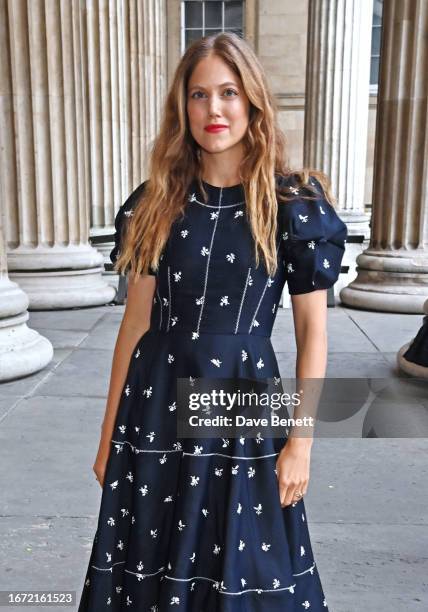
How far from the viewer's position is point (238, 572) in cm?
179

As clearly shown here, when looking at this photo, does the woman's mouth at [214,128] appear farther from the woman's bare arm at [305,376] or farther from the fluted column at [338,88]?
the fluted column at [338,88]

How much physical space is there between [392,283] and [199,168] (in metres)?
7.16

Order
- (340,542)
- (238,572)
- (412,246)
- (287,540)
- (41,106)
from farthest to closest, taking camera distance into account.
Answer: (412,246), (41,106), (340,542), (287,540), (238,572)

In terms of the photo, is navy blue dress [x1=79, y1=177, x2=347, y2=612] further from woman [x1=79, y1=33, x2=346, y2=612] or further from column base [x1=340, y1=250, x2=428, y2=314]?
column base [x1=340, y1=250, x2=428, y2=314]

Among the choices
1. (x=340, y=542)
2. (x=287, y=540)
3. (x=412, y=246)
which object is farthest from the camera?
(x=412, y=246)

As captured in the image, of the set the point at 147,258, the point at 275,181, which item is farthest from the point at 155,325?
the point at 275,181

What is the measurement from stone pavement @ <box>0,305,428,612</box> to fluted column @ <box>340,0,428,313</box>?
3.09m

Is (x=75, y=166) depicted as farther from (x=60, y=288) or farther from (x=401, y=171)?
(x=401, y=171)

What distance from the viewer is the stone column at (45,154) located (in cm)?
780

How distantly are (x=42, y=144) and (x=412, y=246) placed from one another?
494 centimetres

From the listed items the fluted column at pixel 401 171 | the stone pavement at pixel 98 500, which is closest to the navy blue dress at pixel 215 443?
the stone pavement at pixel 98 500

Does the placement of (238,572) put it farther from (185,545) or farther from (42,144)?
(42,144)

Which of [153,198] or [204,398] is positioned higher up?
[153,198]

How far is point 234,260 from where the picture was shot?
5.91 feet
